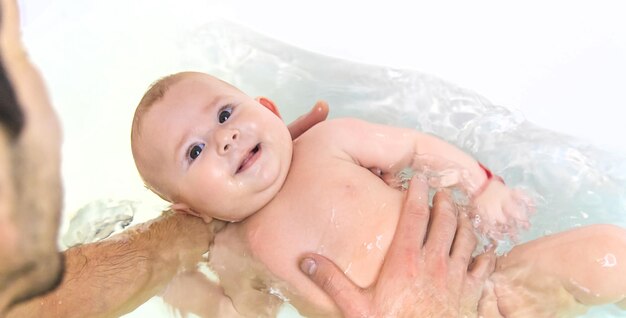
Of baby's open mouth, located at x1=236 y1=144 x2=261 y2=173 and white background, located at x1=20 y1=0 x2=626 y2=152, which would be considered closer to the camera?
baby's open mouth, located at x1=236 y1=144 x2=261 y2=173

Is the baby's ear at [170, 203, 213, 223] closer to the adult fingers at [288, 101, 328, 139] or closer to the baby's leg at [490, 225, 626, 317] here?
the adult fingers at [288, 101, 328, 139]

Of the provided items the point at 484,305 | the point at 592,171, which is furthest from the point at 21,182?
the point at 592,171

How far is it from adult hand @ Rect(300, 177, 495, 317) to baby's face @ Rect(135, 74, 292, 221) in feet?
0.45

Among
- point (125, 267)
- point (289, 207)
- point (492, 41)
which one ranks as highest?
point (492, 41)

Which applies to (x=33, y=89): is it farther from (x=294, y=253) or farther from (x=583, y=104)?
(x=583, y=104)

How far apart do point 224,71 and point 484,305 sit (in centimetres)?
79

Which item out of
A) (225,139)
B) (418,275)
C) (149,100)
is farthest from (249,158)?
(418,275)

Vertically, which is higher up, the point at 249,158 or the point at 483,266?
the point at 249,158

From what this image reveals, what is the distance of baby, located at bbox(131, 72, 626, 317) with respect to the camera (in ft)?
3.14

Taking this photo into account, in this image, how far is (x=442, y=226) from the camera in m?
0.99

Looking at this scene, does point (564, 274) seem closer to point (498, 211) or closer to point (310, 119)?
point (498, 211)

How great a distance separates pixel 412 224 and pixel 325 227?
0.12 metres

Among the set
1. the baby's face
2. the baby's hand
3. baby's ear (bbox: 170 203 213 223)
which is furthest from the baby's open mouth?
the baby's hand

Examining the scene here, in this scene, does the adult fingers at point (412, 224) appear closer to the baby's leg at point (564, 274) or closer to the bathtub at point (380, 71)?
the baby's leg at point (564, 274)
